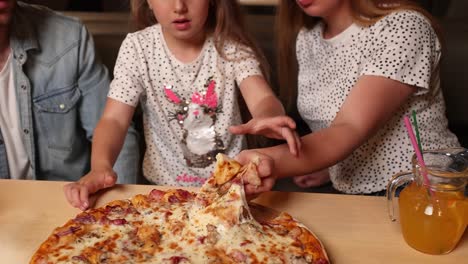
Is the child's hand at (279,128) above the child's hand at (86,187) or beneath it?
above

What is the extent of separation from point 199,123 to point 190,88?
0.32 ft

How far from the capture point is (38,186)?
1097 millimetres

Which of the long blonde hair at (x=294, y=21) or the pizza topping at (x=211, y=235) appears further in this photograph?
the long blonde hair at (x=294, y=21)

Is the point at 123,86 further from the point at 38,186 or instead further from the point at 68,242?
the point at 68,242

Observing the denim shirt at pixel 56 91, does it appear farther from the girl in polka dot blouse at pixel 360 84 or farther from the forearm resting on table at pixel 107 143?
the girl in polka dot blouse at pixel 360 84

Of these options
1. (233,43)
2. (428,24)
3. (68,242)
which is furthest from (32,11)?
(428,24)

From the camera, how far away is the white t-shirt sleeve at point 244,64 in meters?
1.41

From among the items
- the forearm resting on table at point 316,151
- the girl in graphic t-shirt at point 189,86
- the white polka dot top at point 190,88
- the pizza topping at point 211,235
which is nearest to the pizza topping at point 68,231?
the pizza topping at point 211,235

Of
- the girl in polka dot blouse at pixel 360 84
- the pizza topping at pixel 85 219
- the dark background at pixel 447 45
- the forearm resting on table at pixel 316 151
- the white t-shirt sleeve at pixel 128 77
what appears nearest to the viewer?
the pizza topping at pixel 85 219

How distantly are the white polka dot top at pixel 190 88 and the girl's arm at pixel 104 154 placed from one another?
66 millimetres

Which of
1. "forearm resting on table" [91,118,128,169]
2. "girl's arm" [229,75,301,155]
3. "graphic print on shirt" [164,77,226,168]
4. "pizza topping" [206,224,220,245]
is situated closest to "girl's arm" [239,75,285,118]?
"girl's arm" [229,75,301,155]

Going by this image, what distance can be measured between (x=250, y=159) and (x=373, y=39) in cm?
49

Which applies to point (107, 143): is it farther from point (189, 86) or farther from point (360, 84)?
point (360, 84)

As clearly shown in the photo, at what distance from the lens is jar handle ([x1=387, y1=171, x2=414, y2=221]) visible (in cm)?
91
